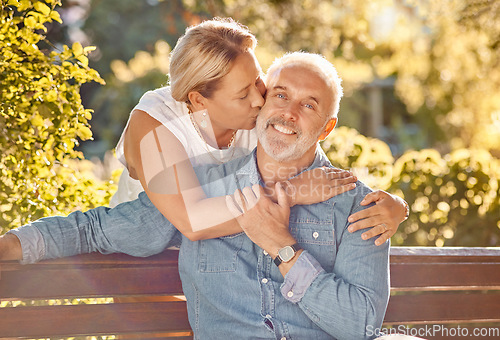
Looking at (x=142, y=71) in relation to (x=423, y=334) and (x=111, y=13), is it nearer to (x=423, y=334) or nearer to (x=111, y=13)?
(x=423, y=334)

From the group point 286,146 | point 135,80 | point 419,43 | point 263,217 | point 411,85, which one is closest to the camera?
point 263,217

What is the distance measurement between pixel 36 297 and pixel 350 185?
145 centimetres

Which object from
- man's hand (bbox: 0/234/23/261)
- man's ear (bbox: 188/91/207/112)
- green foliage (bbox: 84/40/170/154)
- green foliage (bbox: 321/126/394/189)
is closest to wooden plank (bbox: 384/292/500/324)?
man's ear (bbox: 188/91/207/112)

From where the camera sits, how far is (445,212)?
463cm

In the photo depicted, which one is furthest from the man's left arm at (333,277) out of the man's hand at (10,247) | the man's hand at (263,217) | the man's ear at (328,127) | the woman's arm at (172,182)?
the man's hand at (10,247)

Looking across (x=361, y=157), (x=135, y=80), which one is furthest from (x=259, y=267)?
(x=135, y=80)

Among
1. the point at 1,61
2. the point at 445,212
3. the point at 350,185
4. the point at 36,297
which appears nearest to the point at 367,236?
the point at 350,185

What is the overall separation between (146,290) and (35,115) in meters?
1.30

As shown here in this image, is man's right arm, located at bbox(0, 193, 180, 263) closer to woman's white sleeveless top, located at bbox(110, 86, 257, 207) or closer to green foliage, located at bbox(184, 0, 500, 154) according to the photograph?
woman's white sleeveless top, located at bbox(110, 86, 257, 207)

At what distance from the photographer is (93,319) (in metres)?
2.62

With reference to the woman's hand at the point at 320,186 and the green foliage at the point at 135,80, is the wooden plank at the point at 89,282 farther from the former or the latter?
the green foliage at the point at 135,80

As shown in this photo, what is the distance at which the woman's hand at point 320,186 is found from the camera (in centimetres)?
251

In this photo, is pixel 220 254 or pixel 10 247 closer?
pixel 10 247

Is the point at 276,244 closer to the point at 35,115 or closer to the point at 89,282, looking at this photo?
the point at 89,282
